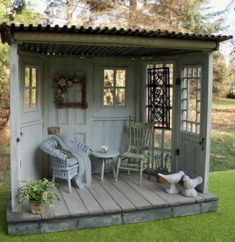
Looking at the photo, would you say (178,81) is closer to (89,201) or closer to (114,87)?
(114,87)

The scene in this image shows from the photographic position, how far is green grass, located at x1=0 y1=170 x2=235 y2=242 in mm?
4301

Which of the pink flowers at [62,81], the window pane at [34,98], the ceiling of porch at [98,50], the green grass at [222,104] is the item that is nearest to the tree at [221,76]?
the green grass at [222,104]

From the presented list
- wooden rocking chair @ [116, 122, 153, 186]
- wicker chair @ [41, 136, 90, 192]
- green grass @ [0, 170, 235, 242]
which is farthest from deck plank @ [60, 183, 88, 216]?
wooden rocking chair @ [116, 122, 153, 186]

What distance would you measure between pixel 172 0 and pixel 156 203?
890 centimetres

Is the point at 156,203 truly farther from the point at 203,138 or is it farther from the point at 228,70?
the point at 228,70

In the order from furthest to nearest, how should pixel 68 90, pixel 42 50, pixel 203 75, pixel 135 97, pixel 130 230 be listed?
1. pixel 135 97
2. pixel 68 90
3. pixel 42 50
4. pixel 203 75
5. pixel 130 230

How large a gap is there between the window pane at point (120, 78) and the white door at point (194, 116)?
44.1 inches

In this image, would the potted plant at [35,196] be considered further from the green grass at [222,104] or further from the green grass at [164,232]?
the green grass at [222,104]

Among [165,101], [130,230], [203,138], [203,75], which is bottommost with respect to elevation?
[130,230]

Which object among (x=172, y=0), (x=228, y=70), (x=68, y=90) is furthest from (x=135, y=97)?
(x=228, y=70)

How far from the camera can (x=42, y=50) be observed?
5785 millimetres

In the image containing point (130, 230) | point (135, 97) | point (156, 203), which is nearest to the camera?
point (130, 230)

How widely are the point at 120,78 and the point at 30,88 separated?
1.73 meters

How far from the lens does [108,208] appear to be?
4680 mm
